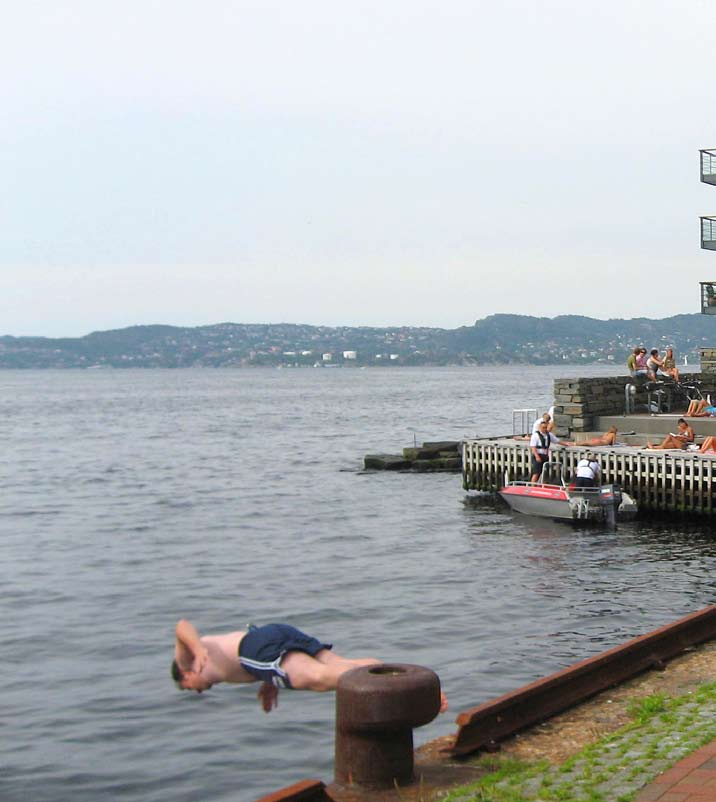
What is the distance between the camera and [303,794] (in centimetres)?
817

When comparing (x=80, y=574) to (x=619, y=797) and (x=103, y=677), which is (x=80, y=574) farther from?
(x=619, y=797)

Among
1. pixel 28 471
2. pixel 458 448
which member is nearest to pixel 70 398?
pixel 28 471

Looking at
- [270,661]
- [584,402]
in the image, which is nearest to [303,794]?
[270,661]

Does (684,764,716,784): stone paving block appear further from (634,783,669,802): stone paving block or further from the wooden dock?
the wooden dock

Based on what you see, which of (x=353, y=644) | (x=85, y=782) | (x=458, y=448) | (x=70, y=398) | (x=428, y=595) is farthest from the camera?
(x=70, y=398)

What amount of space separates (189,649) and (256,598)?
18006 millimetres

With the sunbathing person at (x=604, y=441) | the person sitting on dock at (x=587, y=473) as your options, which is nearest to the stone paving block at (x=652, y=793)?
the person sitting on dock at (x=587, y=473)

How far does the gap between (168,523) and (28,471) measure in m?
25.2

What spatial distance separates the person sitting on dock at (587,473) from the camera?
3278 centimetres

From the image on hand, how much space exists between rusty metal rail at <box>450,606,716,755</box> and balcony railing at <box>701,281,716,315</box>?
38.5m

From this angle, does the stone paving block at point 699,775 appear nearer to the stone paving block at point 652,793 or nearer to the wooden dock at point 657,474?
the stone paving block at point 652,793

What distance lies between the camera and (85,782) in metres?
13.5

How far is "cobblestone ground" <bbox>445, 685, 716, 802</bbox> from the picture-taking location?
28.1 ft

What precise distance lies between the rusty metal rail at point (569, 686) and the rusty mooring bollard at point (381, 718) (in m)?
0.95
